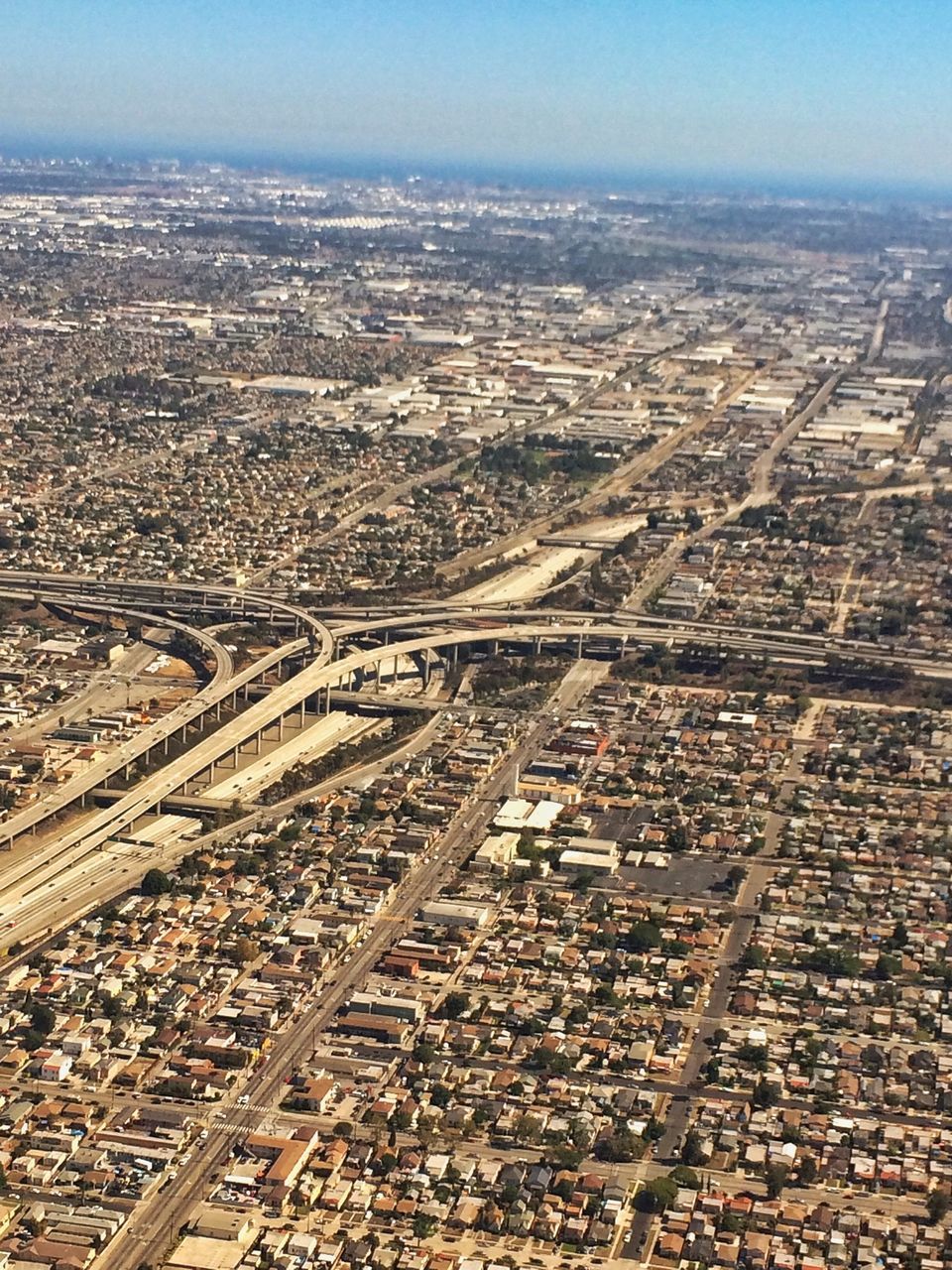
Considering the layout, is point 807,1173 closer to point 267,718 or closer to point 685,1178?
point 685,1178

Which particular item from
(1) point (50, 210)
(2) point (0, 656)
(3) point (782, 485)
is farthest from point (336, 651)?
(1) point (50, 210)

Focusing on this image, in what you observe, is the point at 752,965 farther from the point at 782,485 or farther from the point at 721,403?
the point at 721,403

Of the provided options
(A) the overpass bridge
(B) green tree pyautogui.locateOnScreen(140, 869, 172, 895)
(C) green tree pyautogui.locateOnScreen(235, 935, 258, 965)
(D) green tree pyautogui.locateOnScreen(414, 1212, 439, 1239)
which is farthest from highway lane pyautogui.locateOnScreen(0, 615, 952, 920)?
(D) green tree pyautogui.locateOnScreen(414, 1212, 439, 1239)

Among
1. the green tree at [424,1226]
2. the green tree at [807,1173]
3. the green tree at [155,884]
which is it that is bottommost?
the green tree at [155,884]

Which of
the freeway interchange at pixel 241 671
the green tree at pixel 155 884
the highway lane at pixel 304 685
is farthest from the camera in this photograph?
the highway lane at pixel 304 685

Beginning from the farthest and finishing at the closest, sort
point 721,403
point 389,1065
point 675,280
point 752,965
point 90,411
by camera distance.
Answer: point 675,280, point 721,403, point 90,411, point 752,965, point 389,1065

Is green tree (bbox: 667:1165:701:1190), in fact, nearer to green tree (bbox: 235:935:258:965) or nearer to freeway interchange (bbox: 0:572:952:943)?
green tree (bbox: 235:935:258:965)

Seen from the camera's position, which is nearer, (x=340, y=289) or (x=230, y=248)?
(x=340, y=289)

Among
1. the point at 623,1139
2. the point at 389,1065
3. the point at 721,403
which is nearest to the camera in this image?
the point at 623,1139

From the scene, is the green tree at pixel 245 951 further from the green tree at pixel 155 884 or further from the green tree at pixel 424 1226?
the green tree at pixel 424 1226

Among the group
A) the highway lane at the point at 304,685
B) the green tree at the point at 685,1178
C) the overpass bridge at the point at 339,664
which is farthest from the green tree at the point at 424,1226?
the overpass bridge at the point at 339,664

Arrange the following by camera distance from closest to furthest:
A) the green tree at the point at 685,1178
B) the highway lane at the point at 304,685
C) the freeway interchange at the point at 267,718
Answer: the green tree at the point at 685,1178 < the freeway interchange at the point at 267,718 < the highway lane at the point at 304,685
